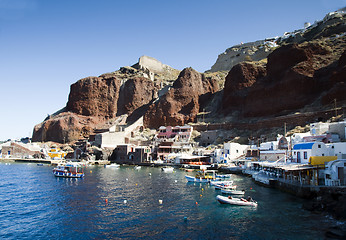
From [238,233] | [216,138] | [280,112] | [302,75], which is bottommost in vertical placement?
[238,233]

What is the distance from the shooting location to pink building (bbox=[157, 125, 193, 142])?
89669 millimetres

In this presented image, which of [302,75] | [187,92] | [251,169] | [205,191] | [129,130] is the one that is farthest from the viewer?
[187,92]

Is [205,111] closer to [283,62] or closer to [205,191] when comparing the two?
[283,62]

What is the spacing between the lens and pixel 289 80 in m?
80.3

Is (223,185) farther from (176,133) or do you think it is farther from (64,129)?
(64,129)

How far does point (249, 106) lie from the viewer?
8906cm

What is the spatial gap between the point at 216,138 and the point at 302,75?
3073 centimetres

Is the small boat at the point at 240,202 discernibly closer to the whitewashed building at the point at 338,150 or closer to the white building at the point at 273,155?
the whitewashed building at the point at 338,150

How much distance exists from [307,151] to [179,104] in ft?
237

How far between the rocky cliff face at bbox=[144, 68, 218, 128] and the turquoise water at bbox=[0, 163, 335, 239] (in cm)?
6491

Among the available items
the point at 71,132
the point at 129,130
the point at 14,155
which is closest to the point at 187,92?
the point at 129,130

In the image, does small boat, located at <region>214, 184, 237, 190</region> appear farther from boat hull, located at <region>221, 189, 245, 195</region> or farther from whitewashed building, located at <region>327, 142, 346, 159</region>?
whitewashed building, located at <region>327, 142, 346, 159</region>

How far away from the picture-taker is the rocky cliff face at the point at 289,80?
7556 cm

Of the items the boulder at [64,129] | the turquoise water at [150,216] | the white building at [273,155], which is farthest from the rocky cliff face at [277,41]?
the turquoise water at [150,216]
